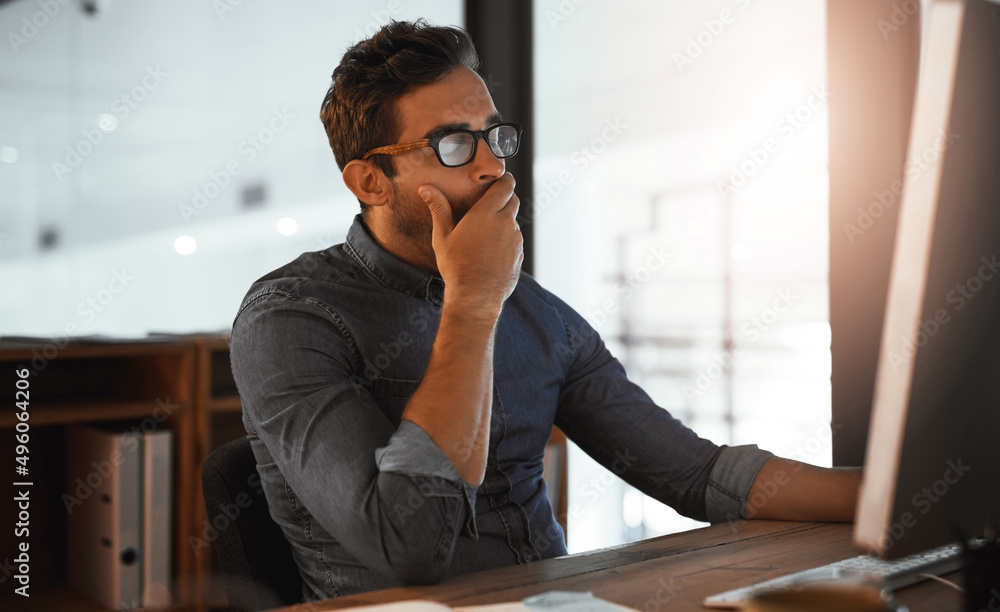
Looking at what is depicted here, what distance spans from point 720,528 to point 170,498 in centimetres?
174

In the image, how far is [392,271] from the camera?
56.1 inches

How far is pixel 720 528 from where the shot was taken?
1.22 meters

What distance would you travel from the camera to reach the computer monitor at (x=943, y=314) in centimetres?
64

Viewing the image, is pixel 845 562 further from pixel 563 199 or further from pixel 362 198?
pixel 563 199

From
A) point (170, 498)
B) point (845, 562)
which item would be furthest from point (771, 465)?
point (170, 498)

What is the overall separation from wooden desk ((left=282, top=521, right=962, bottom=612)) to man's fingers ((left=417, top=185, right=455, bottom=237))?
58 centimetres
